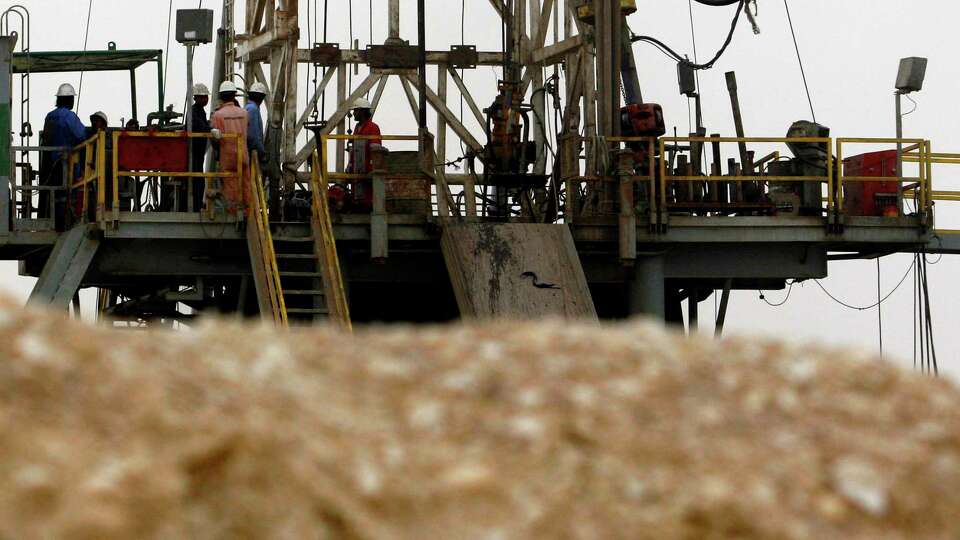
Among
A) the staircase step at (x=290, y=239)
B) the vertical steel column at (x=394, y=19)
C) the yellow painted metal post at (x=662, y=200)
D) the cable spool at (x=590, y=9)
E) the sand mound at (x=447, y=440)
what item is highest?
the vertical steel column at (x=394, y=19)

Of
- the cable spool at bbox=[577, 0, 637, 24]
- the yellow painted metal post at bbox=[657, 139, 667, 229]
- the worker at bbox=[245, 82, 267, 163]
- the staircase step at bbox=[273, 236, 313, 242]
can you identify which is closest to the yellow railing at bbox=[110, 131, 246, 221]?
the worker at bbox=[245, 82, 267, 163]

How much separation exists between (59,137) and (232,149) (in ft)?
8.21

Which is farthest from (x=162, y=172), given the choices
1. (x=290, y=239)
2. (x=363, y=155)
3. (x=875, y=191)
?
→ (x=875, y=191)

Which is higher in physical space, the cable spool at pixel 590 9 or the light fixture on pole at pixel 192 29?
the cable spool at pixel 590 9

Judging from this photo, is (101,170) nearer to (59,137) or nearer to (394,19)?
(59,137)

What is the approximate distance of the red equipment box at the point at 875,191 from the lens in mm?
21172

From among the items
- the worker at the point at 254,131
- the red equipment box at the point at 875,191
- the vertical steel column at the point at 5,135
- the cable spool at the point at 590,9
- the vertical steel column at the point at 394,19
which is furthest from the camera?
the vertical steel column at the point at 394,19

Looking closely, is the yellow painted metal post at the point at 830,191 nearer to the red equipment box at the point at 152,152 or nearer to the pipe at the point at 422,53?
the pipe at the point at 422,53

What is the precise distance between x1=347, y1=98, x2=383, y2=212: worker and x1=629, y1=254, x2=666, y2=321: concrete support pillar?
3065 millimetres

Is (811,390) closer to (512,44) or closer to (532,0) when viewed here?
(512,44)

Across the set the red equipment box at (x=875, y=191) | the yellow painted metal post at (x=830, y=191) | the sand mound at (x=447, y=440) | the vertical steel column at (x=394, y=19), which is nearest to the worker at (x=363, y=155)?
the yellow painted metal post at (x=830, y=191)

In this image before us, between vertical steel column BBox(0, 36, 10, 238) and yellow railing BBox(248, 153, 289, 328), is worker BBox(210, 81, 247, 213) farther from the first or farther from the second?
vertical steel column BBox(0, 36, 10, 238)

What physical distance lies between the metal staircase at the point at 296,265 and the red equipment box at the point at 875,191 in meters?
6.35

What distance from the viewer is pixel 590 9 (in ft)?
76.5
